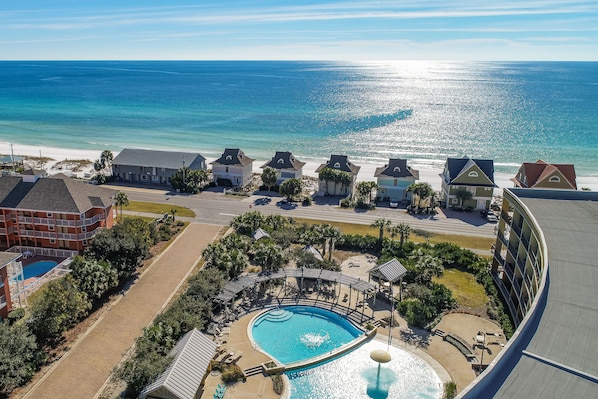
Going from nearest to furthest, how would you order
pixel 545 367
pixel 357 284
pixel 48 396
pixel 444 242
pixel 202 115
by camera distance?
1. pixel 545 367
2. pixel 48 396
3. pixel 357 284
4. pixel 444 242
5. pixel 202 115

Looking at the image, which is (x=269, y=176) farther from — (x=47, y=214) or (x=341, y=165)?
(x=47, y=214)

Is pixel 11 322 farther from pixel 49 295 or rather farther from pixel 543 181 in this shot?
pixel 543 181

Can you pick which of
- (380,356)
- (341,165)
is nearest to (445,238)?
(341,165)

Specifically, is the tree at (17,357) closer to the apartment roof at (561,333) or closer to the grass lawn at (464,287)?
the apartment roof at (561,333)

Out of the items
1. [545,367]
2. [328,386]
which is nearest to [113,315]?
[328,386]

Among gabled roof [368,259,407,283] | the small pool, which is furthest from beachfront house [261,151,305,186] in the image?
the small pool

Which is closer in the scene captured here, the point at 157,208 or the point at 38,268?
the point at 38,268

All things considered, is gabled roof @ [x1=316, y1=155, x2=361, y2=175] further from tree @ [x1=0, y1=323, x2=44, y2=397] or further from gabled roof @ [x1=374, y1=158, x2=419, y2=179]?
tree @ [x1=0, y1=323, x2=44, y2=397]
